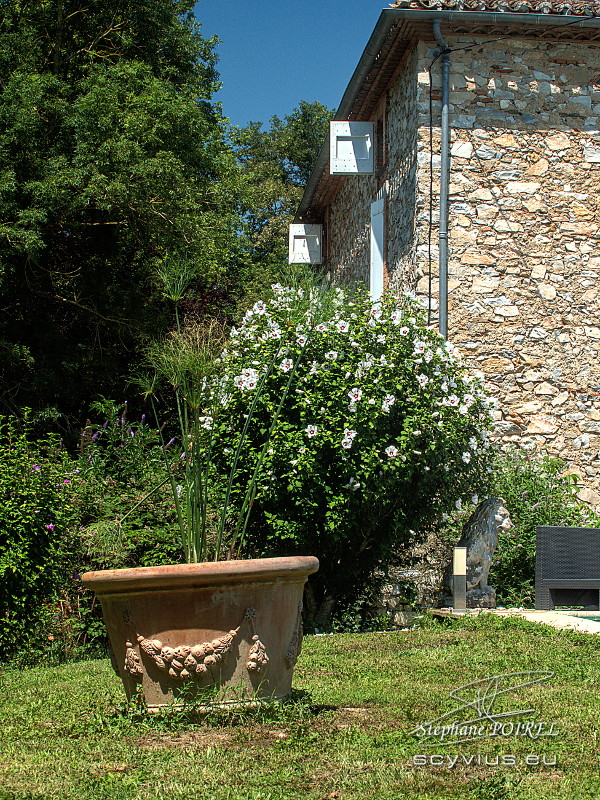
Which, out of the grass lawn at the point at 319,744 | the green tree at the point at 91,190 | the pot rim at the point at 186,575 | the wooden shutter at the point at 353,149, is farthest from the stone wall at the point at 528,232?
the pot rim at the point at 186,575

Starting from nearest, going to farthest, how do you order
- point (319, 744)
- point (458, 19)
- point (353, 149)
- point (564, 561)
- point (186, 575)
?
point (319, 744)
point (186, 575)
point (564, 561)
point (458, 19)
point (353, 149)

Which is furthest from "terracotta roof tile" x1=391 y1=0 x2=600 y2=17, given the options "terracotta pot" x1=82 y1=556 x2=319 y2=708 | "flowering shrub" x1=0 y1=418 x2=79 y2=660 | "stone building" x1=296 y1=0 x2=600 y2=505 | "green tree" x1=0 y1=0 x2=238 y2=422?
"terracotta pot" x1=82 y1=556 x2=319 y2=708

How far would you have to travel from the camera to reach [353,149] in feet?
40.1

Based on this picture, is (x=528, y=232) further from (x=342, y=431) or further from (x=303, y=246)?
(x=303, y=246)

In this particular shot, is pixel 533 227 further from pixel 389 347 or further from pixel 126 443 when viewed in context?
pixel 126 443

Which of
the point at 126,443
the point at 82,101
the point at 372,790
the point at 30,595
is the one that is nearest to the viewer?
the point at 372,790

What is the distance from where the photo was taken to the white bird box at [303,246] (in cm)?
1762

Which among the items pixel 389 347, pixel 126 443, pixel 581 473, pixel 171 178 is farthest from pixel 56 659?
pixel 171 178

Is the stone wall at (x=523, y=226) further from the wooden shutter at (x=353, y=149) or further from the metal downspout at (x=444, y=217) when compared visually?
the wooden shutter at (x=353, y=149)

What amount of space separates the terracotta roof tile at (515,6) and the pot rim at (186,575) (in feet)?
25.8

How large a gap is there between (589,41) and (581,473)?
5020 millimetres

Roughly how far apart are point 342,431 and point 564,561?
97.9 inches

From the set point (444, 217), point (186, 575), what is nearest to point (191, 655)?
point (186, 575)

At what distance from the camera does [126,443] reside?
818 cm
